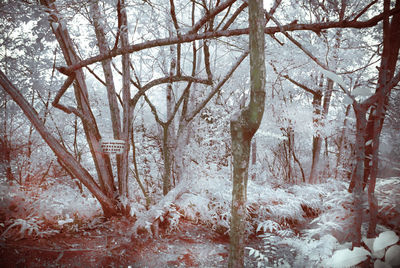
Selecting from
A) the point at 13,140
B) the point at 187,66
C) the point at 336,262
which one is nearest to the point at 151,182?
the point at 13,140

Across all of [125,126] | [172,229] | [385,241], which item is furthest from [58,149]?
[385,241]

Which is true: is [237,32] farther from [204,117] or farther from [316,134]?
[204,117]

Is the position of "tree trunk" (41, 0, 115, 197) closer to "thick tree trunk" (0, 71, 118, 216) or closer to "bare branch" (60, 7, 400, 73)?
"thick tree trunk" (0, 71, 118, 216)

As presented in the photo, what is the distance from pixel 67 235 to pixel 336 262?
3535mm

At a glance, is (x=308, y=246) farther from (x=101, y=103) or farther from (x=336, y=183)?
(x=101, y=103)

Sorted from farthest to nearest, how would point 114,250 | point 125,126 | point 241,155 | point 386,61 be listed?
point 125,126
point 114,250
point 241,155
point 386,61

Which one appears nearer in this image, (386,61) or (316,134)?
(386,61)

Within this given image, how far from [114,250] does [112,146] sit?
152 centimetres

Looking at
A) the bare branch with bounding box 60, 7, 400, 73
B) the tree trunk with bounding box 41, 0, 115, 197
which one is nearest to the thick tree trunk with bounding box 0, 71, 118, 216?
the tree trunk with bounding box 41, 0, 115, 197

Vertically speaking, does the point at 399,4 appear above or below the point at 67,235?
above

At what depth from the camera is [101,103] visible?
8.40 m

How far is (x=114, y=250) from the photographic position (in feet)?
10.1

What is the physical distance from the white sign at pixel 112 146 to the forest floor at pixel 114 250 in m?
1.25

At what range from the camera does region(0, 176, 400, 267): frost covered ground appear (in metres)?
2.15
